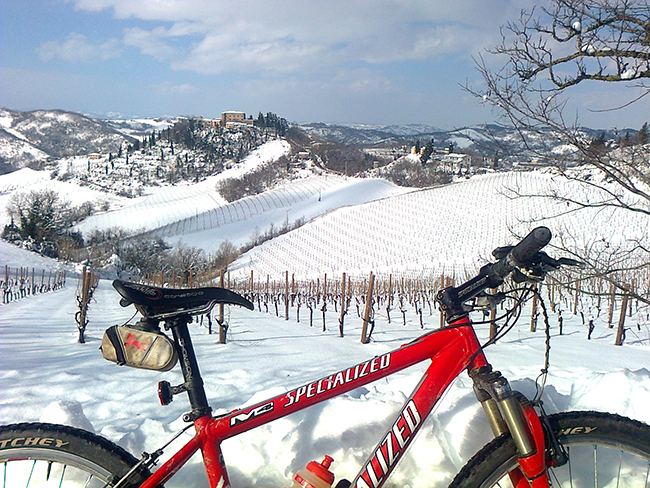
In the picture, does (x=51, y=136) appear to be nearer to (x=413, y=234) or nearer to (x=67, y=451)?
(x=413, y=234)

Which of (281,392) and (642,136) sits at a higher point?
(642,136)

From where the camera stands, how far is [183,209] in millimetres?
88750

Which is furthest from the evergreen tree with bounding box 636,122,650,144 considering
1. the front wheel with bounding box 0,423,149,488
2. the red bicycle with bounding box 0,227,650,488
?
the front wheel with bounding box 0,423,149,488

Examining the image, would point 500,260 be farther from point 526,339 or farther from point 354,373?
point 526,339

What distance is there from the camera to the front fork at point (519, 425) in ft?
4.02

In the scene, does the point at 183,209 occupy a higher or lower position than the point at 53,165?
lower

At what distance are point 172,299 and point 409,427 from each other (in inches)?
Answer: 34.0

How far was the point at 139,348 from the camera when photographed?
4.72 ft

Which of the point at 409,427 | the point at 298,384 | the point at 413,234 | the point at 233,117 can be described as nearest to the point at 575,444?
the point at 409,427

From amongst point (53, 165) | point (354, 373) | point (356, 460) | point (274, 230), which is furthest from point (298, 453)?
point (53, 165)

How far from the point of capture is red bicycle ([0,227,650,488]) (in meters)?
1.26

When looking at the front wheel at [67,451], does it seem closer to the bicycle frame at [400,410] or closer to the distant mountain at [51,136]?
the bicycle frame at [400,410]

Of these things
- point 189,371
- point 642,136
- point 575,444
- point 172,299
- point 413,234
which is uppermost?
point 642,136

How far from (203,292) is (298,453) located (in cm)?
93
